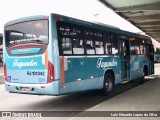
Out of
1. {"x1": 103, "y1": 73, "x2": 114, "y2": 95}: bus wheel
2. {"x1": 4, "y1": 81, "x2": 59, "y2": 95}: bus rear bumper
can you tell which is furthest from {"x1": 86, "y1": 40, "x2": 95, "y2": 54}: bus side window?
{"x1": 4, "y1": 81, "x2": 59, "y2": 95}: bus rear bumper

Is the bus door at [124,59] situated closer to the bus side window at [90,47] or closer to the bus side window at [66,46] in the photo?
the bus side window at [90,47]

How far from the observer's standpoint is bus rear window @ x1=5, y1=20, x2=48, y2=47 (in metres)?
8.51

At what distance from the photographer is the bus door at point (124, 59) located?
518 inches

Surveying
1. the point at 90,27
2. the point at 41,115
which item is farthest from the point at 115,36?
the point at 41,115

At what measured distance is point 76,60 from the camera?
361 inches

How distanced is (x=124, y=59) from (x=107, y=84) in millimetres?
2494

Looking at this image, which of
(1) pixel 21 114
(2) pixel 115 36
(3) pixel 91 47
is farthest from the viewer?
(2) pixel 115 36

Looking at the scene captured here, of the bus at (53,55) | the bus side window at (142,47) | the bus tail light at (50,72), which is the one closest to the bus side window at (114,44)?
the bus at (53,55)

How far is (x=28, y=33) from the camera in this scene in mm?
8820

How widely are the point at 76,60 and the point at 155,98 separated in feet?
10.1

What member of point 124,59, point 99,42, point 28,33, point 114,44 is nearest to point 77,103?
point 99,42

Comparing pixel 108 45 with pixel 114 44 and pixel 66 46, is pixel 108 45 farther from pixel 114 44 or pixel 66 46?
pixel 66 46

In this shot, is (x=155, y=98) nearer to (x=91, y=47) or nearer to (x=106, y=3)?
(x=91, y=47)

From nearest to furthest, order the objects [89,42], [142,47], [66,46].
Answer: [66,46]
[89,42]
[142,47]
